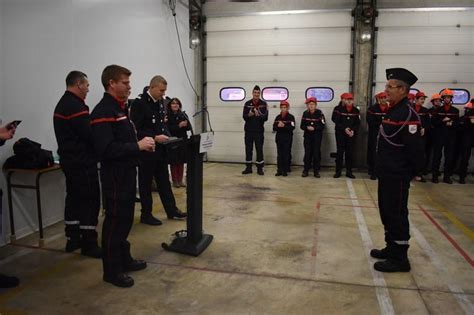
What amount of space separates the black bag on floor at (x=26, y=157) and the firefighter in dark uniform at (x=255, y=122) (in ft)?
16.9

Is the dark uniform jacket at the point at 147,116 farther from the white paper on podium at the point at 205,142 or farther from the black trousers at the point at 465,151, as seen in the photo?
the black trousers at the point at 465,151

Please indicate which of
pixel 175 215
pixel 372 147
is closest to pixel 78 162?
pixel 175 215

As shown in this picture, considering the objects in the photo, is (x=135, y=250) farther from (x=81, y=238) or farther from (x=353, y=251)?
(x=353, y=251)

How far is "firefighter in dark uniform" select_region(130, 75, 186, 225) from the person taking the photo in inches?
177

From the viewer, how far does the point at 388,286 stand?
133 inches

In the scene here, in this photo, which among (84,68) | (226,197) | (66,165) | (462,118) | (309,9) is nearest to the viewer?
(66,165)

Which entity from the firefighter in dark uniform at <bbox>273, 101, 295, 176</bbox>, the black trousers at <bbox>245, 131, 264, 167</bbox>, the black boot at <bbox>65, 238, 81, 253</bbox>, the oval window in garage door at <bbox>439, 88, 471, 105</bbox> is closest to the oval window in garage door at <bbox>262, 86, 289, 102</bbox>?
the firefighter in dark uniform at <bbox>273, 101, 295, 176</bbox>

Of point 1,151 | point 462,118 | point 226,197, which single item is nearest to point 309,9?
point 462,118

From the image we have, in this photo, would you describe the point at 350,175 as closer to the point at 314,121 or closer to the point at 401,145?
the point at 314,121

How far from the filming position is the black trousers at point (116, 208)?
10.2 feet

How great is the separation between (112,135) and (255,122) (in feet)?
19.4

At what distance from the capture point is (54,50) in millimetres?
4695

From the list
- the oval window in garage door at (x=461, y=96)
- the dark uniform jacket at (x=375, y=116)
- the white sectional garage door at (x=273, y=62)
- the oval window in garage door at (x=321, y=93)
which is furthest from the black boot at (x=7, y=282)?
the oval window in garage door at (x=461, y=96)

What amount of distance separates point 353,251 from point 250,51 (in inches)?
280
